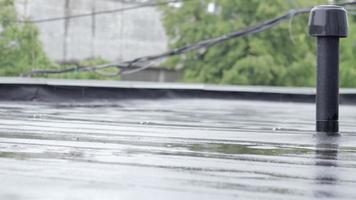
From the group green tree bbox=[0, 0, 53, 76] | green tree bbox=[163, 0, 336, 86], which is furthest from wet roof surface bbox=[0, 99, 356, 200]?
green tree bbox=[163, 0, 336, 86]

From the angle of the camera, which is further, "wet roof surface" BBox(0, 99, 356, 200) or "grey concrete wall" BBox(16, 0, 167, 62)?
"grey concrete wall" BBox(16, 0, 167, 62)

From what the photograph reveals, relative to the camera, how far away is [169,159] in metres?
5.86

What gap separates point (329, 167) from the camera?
5.64 m

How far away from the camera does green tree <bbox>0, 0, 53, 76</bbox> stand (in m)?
39.5

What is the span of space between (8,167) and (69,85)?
926cm

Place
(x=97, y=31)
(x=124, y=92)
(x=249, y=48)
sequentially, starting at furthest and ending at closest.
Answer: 1. (x=97, y=31)
2. (x=249, y=48)
3. (x=124, y=92)

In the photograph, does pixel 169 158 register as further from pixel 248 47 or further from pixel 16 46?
pixel 248 47

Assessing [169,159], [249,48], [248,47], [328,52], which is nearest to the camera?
[169,159]

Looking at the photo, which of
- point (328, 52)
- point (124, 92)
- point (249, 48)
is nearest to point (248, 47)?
point (249, 48)

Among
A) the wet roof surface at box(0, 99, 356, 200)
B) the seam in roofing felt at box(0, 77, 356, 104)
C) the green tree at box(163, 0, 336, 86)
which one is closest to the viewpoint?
the wet roof surface at box(0, 99, 356, 200)

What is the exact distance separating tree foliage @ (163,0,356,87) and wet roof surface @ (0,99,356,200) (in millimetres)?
38709

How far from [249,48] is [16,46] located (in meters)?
14.7

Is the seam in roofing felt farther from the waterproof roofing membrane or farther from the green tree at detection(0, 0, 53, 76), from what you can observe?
the green tree at detection(0, 0, 53, 76)

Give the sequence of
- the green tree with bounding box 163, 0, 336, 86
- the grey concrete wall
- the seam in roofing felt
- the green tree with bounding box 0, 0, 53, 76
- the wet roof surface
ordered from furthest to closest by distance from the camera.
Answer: the grey concrete wall → the green tree with bounding box 163, 0, 336, 86 → the green tree with bounding box 0, 0, 53, 76 → the seam in roofing felt → the wet roof surface
